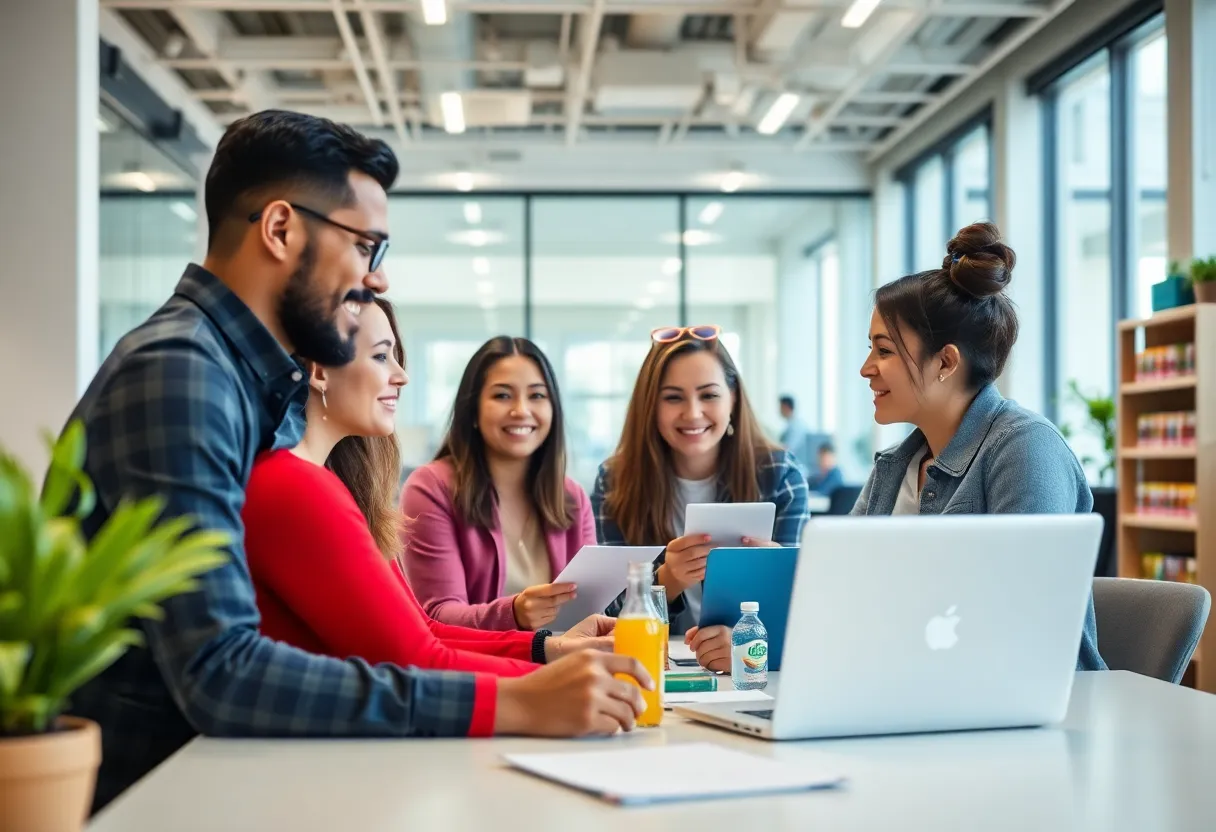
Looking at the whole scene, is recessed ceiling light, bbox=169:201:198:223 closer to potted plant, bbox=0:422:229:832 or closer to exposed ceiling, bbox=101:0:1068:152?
exposed ceiling, bbox=101:0:1068:152

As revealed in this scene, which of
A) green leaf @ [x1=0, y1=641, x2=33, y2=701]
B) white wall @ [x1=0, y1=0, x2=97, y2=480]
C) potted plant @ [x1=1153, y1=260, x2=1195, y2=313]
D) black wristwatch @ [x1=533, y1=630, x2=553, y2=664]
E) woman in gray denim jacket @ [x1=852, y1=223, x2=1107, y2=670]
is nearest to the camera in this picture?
green leaf @ [x1=0, y1=641, x2=33, y2=701]

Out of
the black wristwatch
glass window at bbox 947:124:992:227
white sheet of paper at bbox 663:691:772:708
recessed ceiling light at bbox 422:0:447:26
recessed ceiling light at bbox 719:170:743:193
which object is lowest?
white sheet of paper at bbox 663:691:772:708

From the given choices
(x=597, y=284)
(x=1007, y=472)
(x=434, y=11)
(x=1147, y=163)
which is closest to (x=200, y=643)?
(x=1007, y=472)

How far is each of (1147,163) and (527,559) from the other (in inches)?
181

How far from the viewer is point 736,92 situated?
7.61 meters

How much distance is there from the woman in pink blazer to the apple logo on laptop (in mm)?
1597

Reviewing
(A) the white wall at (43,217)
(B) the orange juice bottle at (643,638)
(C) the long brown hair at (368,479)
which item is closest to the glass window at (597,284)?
(A) the white wall at (43,217)

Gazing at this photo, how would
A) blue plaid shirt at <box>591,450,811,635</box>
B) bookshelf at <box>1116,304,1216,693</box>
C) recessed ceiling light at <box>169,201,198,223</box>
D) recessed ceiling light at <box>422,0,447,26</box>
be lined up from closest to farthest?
blue plaid shirt at <box>591,450,811,635</box> < bookshelf at <box>1116,304,1216,693</box> < recessed ceiling light at <box>422,0,447,26</box> < recessed ceiling light at <box>169,201,198,223</box>

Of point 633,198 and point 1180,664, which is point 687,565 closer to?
point 1180,664

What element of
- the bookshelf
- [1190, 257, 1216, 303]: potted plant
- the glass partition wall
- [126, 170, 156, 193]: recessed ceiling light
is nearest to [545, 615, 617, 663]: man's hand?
the bookshelf

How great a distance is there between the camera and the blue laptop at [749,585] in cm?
193

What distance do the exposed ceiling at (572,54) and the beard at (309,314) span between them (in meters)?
4.93

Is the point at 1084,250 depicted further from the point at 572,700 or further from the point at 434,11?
the point at 572,700

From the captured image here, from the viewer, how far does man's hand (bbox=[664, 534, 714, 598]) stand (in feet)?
7.97
